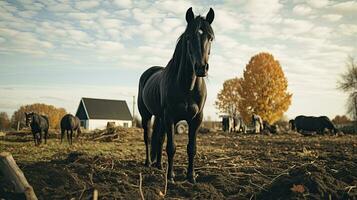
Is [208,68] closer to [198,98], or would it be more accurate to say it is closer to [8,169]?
[198,98]

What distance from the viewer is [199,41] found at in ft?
16.3

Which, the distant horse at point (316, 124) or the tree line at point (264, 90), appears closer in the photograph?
the distant horse at point (316, 124)

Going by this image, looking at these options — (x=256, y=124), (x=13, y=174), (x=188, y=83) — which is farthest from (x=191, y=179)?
(x=256, y=124)

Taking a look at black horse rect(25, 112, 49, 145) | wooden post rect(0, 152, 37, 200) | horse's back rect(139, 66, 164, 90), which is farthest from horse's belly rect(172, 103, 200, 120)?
black horse rect(25, 112, 49, 145)

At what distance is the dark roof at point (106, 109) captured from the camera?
55.0 m

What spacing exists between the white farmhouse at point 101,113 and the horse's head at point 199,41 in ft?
167

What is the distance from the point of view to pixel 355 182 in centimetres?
501

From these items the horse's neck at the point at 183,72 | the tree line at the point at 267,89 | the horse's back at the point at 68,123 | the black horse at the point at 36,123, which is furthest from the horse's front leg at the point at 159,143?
the tree line at the point at 267,89

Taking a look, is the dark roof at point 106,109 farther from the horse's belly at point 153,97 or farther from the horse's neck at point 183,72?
the horse's neck at point 183,72

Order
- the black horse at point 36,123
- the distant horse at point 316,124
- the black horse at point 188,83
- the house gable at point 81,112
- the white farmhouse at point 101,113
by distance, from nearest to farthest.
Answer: the black horse at point 188,83
the black horse at point 36,123
the distant horse at point 316,124
the white farmhouse at point 101,113
the house gable at point 81,112

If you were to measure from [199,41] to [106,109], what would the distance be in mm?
53789

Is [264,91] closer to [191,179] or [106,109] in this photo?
[106,109]

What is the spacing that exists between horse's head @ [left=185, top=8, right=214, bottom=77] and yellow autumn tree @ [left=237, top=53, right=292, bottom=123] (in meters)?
34.9

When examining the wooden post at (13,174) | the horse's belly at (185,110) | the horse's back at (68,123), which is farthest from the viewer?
the horse's back at (68,123)
